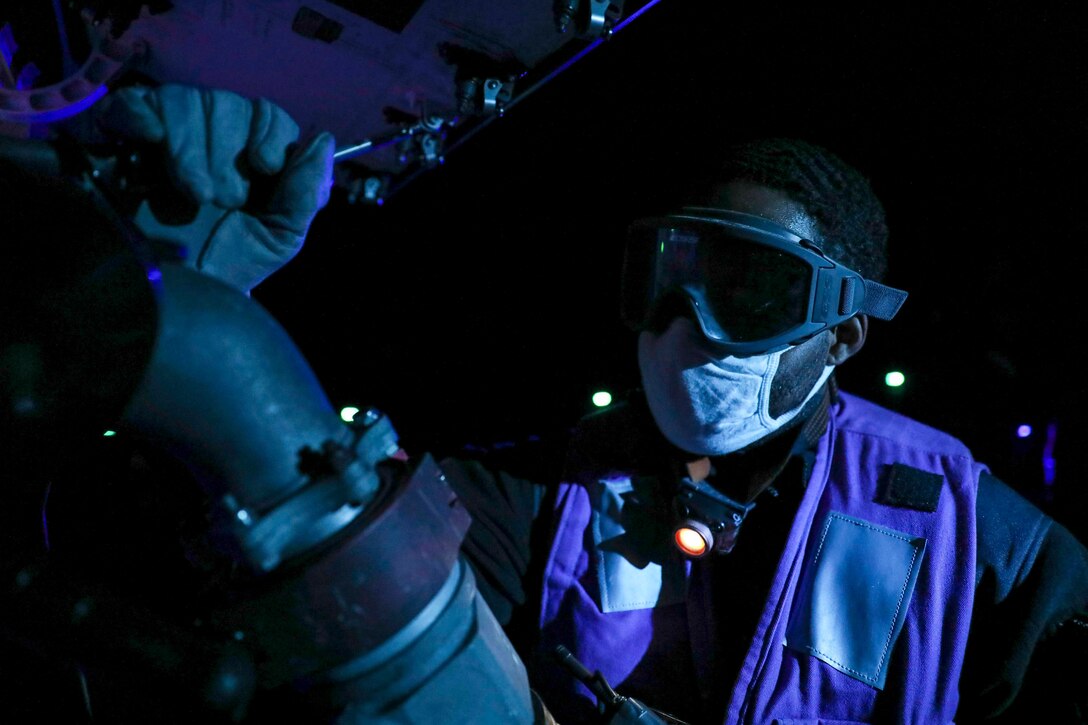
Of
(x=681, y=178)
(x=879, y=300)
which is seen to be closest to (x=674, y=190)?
Answer: (x=681, y=178)

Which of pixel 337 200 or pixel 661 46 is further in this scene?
pixel 337 200

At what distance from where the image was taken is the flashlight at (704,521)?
63.4 inches

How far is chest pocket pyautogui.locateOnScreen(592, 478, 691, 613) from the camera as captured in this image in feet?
5.76

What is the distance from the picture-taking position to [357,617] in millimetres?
661

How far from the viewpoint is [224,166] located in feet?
2.63

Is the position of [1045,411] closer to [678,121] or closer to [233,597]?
[678,121]

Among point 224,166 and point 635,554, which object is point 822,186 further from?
point 224,166

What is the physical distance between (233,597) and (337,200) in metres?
2.76

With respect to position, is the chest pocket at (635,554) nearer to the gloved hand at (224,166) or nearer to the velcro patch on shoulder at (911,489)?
the velcro patch on shoulder at (911,489)

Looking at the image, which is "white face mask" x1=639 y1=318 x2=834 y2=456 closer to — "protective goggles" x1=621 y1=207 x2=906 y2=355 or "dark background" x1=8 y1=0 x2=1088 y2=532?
"protective goggles" x1=621 y1=207 x2=906 y2=355

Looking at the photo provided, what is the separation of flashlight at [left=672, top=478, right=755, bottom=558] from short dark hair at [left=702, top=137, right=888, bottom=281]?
0.74 meters

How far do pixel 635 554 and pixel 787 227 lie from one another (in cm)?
97

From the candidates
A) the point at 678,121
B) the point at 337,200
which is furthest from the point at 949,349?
the point at 337,200

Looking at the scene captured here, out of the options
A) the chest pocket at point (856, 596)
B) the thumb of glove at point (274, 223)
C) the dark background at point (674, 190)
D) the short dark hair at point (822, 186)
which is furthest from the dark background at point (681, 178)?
the thumb of glove at point (274, 223)
